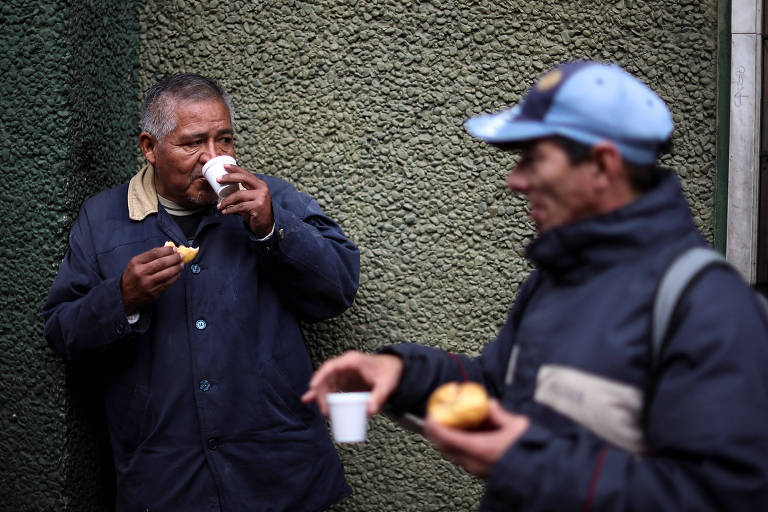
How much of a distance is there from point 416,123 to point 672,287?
81.6 inches

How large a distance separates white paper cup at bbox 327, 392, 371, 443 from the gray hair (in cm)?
155

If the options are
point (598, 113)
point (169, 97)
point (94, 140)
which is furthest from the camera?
point (94, 140)

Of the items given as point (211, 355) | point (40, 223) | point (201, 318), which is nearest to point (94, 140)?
point (40, 223)

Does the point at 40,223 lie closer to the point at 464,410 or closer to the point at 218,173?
the point at 218,173

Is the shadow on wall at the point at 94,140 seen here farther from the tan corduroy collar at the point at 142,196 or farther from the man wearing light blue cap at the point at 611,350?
the man wearing light blue cap at the point at 611,350

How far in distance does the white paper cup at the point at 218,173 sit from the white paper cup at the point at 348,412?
1183mm

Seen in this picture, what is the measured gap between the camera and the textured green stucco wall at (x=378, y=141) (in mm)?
3020

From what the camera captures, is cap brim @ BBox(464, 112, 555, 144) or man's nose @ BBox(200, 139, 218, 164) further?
man's nose @ BBox(200, 139, 218, 164)

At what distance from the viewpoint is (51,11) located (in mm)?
2885

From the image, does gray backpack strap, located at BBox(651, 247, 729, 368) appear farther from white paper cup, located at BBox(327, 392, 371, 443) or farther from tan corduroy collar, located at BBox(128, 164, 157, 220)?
tan corduroy collar, located at BBox(128, 164, 157, 220)

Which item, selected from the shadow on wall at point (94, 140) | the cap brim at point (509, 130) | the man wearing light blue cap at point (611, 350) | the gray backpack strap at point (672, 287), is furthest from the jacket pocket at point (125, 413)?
the gray backpack strap at point (672, 287)

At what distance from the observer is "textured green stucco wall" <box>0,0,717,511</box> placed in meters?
3.02

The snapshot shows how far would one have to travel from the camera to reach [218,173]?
2.55 metres

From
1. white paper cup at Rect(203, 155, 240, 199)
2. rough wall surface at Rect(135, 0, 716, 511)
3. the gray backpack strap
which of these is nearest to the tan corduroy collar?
white paper cup at Rect(203, 155, 240, 199)
